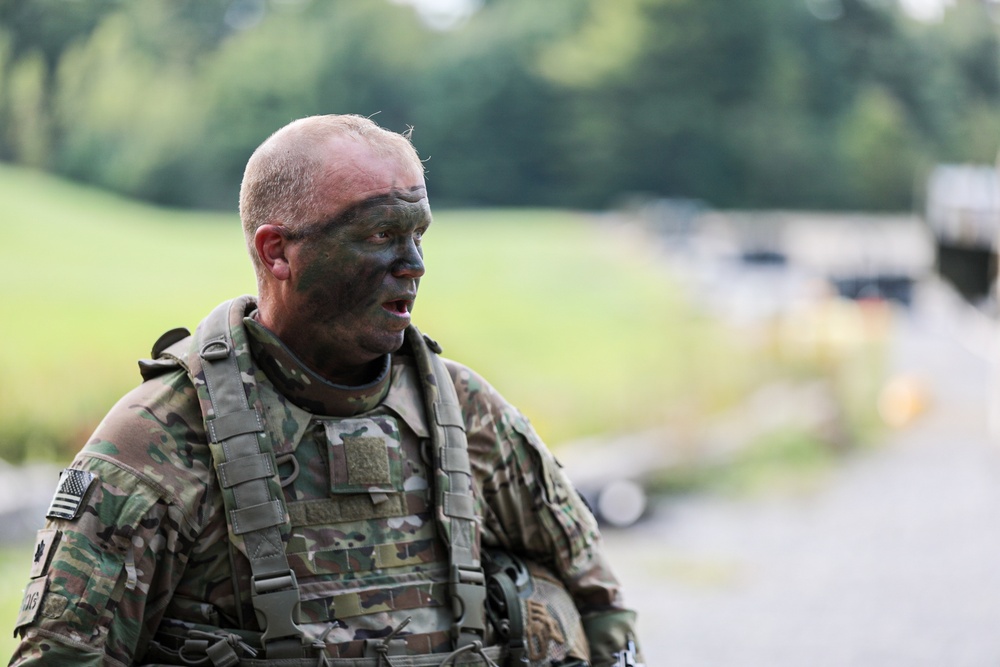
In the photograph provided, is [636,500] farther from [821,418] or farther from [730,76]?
[730,76]

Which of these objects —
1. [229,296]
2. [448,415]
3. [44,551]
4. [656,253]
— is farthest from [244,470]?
[656,253]

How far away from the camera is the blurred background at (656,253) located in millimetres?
9031

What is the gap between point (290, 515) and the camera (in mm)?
Answer: 2514

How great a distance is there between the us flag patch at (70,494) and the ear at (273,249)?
1.72 feet

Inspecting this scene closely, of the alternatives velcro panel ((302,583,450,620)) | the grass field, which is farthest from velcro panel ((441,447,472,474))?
the grass field

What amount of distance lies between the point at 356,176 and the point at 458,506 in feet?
2.31

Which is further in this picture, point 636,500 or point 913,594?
point 636,500

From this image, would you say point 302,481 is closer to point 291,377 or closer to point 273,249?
point 291,377

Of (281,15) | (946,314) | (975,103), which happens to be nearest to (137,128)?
(281,15)

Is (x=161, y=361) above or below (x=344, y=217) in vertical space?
below

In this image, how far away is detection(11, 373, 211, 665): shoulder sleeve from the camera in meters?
2.29

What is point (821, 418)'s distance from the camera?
43.2 feet

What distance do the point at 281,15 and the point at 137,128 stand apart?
17.6ft

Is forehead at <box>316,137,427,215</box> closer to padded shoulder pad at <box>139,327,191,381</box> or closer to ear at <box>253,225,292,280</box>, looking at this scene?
ear at <box>253,225,292,280</box>
